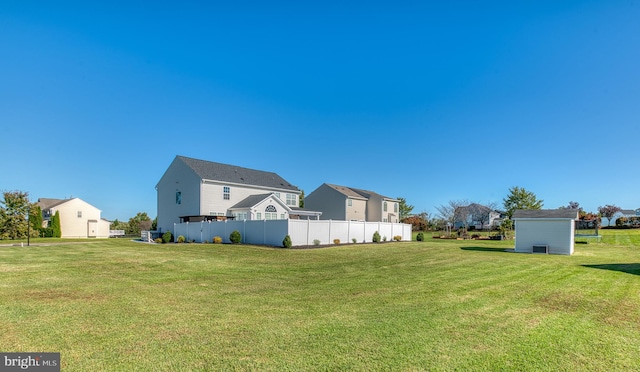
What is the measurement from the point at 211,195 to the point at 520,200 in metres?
46.7

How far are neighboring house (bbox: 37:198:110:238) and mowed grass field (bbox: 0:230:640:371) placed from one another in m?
43.6

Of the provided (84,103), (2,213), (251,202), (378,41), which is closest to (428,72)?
(378,41)

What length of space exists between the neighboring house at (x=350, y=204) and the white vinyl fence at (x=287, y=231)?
1244cm


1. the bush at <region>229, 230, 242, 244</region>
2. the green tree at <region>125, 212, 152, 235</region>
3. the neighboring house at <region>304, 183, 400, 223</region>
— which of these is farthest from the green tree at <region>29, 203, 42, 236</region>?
the neighboring house at <region>304, 183, 400, 223</region>

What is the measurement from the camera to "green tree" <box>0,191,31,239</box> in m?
36.1

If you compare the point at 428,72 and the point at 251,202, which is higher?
the point at 428,72

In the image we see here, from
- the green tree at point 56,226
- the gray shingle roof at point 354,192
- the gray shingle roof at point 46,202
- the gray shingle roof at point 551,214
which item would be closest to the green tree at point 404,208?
the gray shingle roof at point 354,192

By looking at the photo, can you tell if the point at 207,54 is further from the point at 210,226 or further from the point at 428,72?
the point at 428,72

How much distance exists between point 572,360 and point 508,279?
6.34 m

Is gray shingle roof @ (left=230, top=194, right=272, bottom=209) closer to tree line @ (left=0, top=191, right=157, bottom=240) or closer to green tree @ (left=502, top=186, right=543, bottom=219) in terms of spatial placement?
tree line @ (left=0, top=191, right=157, bottom=240)

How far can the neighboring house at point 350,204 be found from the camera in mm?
40353

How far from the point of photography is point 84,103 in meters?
20.7

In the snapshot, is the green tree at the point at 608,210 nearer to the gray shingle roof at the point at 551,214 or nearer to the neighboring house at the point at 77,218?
the gray shingle roof at the point at 551,214

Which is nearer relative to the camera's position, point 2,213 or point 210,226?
point 210,226
